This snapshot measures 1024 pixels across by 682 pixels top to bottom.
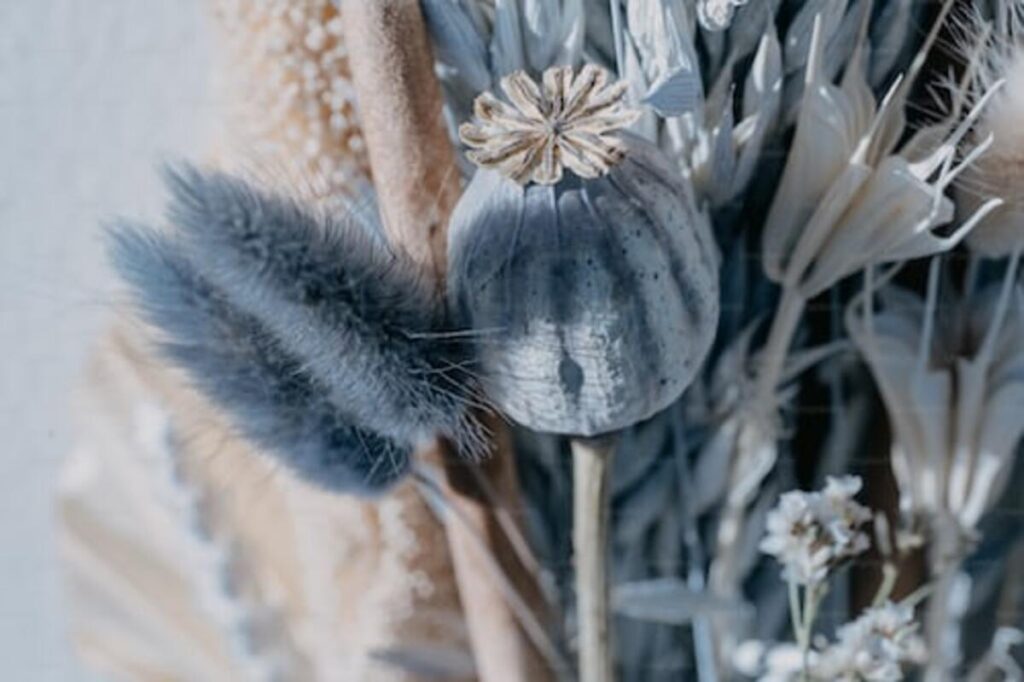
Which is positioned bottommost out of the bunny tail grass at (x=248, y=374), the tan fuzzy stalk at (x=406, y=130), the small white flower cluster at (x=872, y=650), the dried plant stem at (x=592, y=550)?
the small white flower cluster at (x=872, y=650)

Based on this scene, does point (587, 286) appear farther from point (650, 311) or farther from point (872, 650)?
point (872, 650)

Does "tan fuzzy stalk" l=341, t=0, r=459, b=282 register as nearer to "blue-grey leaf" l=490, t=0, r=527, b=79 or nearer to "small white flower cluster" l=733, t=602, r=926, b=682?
"blue-grey leaf" l=490, t=0, r=527, b=79

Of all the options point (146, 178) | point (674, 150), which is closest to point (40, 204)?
point (146, 178)

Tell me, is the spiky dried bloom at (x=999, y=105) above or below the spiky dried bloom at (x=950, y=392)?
above

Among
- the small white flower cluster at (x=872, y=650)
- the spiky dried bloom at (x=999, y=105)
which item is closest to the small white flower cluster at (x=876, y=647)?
the small white flower cluster at (x=872, y=650)

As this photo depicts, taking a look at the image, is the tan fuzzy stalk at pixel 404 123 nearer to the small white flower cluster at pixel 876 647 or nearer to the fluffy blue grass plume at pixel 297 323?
the fluffy blue grass plume at pixel 297 323

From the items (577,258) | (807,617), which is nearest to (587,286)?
(577,258)
